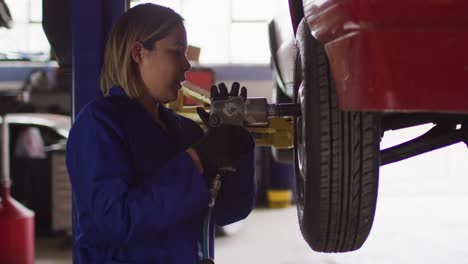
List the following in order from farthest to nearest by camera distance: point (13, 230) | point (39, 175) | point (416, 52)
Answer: point (39, 175) → point (13, 230) → point (416, 52)

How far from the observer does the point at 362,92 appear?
91 centimetres

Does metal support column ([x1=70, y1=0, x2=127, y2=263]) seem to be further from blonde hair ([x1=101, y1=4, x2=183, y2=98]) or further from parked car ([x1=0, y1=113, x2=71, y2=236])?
parked car ([x1=0, y1=113, x2=71, y2=236])

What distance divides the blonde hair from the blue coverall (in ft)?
0.12

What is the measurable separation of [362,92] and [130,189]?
54cm

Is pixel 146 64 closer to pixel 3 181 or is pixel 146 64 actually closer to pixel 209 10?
pixel 3 181

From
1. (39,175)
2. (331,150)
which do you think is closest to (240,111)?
(331,150)

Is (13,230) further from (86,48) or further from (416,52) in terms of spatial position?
(416,52)

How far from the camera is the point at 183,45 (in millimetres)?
1332

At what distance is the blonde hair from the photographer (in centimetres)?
130

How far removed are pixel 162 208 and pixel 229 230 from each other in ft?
13.7

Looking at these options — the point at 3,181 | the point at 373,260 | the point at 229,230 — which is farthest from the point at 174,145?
the point at 229,230

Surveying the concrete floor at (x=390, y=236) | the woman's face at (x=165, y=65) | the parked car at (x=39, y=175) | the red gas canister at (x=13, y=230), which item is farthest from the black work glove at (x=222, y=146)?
the parked car at (x=39, y=175)

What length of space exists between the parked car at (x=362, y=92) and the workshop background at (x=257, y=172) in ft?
6.59

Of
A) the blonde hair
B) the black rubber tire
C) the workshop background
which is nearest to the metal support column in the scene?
the blonde hair
